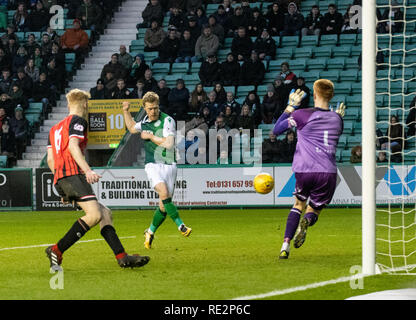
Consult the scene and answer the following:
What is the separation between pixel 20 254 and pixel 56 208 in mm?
9931

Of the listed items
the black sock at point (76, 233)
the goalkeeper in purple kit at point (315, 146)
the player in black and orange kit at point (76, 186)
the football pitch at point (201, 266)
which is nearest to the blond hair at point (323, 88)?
the goalkeeper in purple kit at point (315, 146)

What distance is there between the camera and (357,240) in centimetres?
1204

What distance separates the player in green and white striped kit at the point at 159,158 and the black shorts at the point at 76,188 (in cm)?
255

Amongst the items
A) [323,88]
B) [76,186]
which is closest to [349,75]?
[323,88]

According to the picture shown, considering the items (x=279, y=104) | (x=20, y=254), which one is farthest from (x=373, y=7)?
(x=279, y=104)

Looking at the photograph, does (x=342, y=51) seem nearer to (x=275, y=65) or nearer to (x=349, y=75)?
(x=349, y=75)

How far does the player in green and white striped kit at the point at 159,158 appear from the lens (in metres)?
11.1

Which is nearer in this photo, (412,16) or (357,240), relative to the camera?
(357,240)

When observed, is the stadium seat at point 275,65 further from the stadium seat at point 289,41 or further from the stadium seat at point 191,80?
the stadium seat at point 191,80

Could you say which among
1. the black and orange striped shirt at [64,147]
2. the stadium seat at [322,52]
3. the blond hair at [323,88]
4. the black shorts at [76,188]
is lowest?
the black shorts at [76,188]

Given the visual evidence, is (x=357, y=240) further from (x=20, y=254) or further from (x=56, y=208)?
(x=56, y=208)

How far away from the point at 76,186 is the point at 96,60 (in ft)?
62.2
